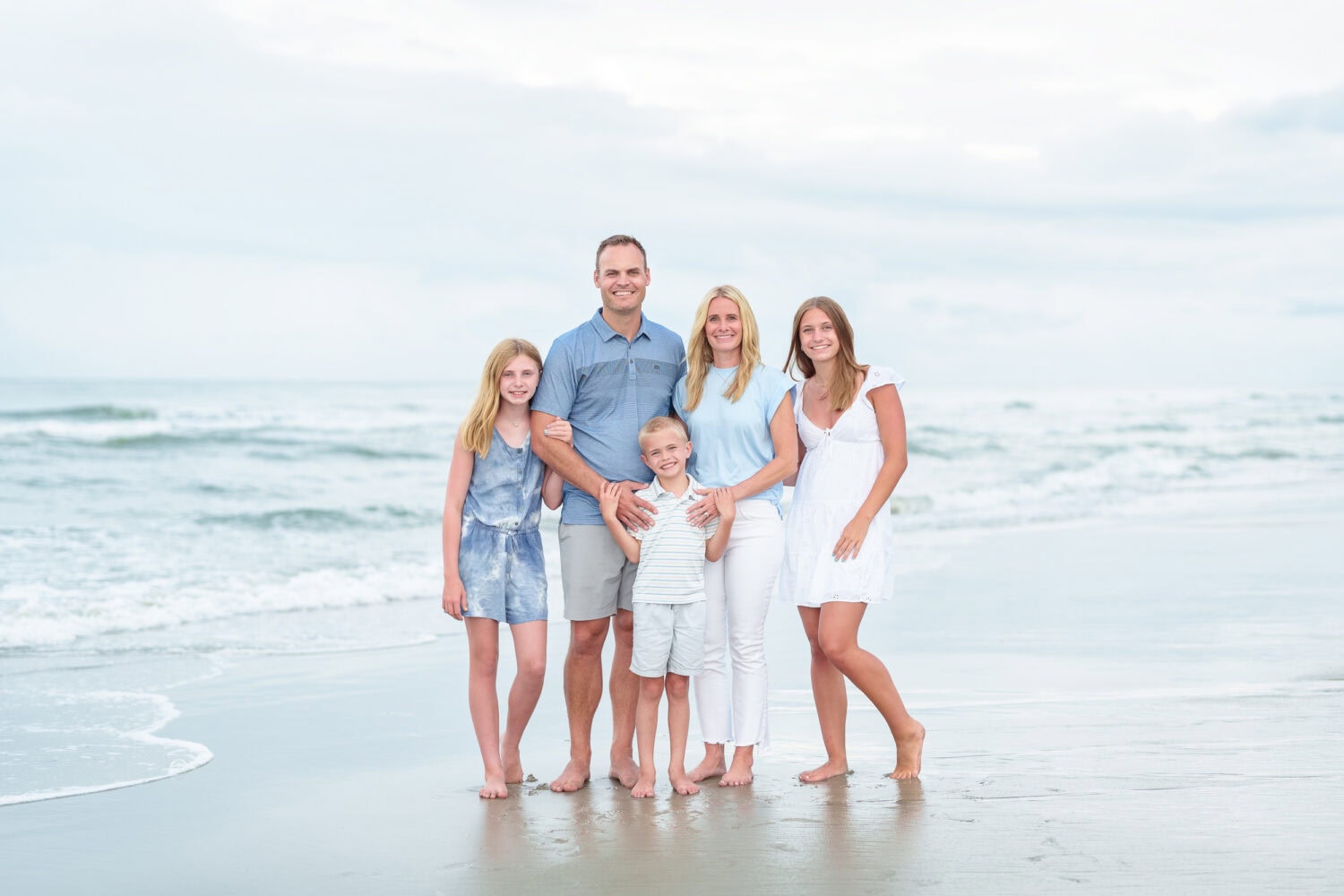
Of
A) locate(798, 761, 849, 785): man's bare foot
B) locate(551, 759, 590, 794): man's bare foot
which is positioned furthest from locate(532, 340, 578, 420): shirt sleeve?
locate(798, 761, 849, 785): man's bare foot

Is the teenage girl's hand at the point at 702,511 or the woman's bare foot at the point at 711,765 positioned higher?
the teenage girl's hand at the point at 702,511

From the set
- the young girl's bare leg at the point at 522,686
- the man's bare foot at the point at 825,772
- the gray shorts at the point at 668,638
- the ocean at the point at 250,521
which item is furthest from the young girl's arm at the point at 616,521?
the ocean at the point at 250,521

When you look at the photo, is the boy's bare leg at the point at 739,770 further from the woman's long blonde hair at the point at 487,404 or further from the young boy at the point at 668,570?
the woman's long blonde hair at the point at 487,404

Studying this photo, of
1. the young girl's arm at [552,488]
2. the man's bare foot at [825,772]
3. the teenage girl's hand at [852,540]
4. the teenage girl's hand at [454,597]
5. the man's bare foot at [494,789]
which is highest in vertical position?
the young girl's arm at [552,488]

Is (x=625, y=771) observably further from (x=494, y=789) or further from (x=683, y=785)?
(x=494, y=789)

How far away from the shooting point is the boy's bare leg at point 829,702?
4.55 metres

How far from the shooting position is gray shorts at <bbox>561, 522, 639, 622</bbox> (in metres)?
4.49

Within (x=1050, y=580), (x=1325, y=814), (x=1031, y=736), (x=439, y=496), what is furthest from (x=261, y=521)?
(x=1325, y=814)

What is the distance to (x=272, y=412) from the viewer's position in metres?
31.1

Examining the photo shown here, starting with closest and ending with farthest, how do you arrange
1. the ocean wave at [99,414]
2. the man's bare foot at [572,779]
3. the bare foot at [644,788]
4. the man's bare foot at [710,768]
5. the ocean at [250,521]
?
the bare foot at [644,788] → the man's bare foot at [572,779] → the man's bare foot at [710,768] → the ocean at [250,521] → the ocean wave at [99,414]

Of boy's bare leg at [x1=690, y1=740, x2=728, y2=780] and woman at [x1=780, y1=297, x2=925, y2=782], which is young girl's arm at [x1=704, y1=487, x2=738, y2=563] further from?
boy's bare leg at [x1=690, y1=740, x2=728, y2=780]

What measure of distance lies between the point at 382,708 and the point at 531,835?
A: 212 cm

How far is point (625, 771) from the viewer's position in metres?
4.52

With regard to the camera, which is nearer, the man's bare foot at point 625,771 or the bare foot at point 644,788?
the bare foot at point 644,788
